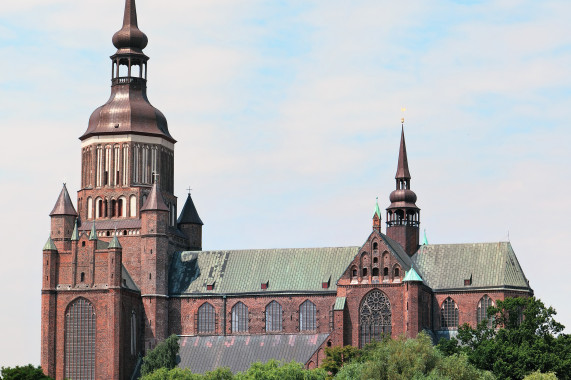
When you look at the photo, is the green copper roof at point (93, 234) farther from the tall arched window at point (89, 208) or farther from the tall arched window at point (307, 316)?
the tall arched window at point (307, 316)

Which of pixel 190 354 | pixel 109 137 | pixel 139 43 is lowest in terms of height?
pixel 190 354

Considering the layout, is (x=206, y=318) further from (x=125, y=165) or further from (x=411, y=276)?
(x=411, y=276)

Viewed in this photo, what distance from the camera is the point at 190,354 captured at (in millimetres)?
137000

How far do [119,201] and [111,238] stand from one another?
421cm

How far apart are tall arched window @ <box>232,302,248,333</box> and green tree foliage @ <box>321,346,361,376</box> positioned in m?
13.1

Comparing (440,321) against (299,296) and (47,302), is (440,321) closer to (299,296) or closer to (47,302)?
(299,296)

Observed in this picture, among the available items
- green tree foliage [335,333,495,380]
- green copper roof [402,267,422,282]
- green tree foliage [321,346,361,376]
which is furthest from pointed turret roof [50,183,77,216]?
green tree foliage [335,333,495,380]

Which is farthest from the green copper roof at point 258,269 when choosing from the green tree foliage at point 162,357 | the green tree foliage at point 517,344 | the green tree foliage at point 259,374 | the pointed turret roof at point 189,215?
the green tree foliage at point 517,344

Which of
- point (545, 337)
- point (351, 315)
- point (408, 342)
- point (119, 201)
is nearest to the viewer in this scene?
point (408, 342)

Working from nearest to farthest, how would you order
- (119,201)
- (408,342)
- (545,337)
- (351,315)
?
1. (408,342)
2. (545,337)
3. (351,315)
4. (119,201)

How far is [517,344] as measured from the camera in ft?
398

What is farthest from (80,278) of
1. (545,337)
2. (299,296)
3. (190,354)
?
(545,337)

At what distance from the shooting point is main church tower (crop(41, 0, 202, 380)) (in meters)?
133

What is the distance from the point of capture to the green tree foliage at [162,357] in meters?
132
